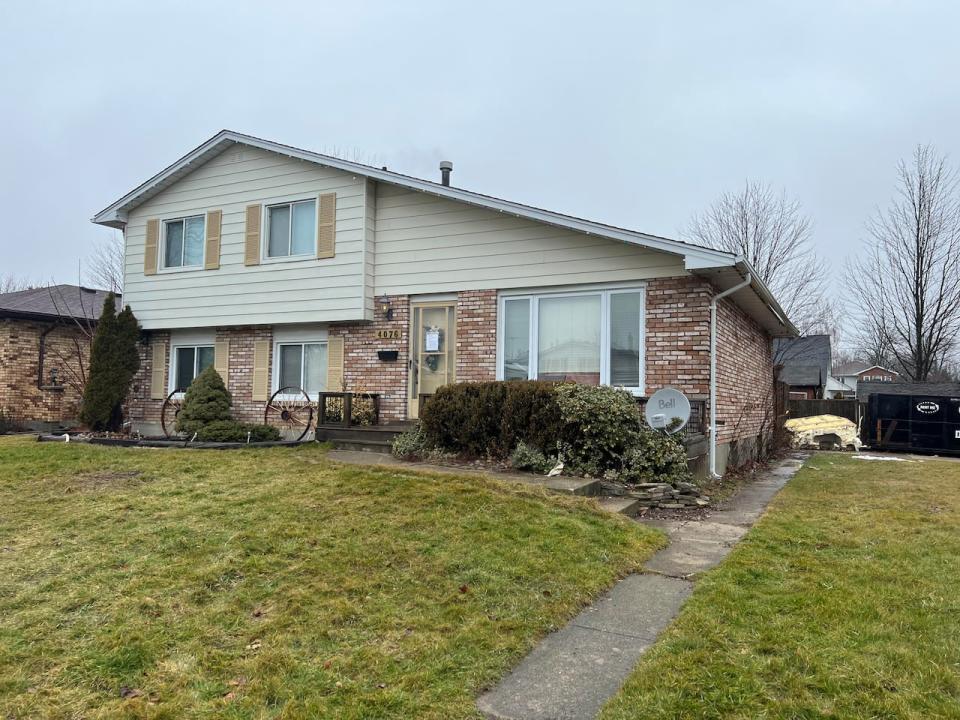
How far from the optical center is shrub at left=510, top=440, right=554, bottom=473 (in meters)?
8.12

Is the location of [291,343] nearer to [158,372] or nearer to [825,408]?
[158,372]

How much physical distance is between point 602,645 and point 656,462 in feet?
15.2

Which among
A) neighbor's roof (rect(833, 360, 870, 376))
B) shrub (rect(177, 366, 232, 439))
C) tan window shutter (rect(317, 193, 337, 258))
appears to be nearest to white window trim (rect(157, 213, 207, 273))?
shrub (rect(177, 366, 232, 439))

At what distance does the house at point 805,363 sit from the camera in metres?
29.3

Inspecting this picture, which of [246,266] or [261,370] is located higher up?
[246,266]

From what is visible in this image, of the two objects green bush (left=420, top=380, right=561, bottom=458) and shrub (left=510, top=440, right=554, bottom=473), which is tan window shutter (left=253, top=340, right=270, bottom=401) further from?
shrub (left=510, top=440, right=554, bottom=473)

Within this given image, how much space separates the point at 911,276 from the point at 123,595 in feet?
87.7

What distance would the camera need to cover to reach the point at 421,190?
36.7ft

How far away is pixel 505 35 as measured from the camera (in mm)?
17438

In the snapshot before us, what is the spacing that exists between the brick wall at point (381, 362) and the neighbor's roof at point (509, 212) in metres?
2.20

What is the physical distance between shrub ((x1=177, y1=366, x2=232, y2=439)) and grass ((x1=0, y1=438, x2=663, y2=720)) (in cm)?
438

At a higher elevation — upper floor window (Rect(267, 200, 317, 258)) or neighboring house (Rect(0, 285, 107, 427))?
upper floor window (Rect(267, 200, 317, 258))

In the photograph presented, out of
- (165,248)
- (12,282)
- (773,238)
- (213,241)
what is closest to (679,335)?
(213,241)

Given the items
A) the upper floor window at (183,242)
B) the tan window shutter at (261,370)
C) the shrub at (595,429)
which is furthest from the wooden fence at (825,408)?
the upper floor window at (183,242)
